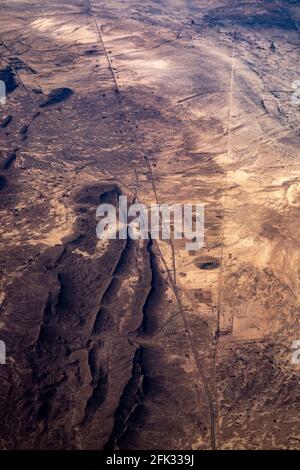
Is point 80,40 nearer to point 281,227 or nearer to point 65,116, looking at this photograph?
point 65,116

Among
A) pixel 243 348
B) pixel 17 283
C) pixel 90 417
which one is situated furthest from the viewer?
pixel 17 283

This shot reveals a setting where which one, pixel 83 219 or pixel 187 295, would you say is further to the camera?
pixel 83 219

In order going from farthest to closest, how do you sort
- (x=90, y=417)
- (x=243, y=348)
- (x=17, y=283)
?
1. (x=17, y=283)
2. (x=243, y=348)
3. (x=90, y=417)

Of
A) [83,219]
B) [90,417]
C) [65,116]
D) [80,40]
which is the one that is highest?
[80,40]

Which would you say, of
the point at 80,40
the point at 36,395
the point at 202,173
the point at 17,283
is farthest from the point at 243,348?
the point at 80,40

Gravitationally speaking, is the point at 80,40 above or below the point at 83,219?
above

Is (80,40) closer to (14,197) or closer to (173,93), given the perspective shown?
(173,93)

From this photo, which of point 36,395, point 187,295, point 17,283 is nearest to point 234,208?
point 187,295
